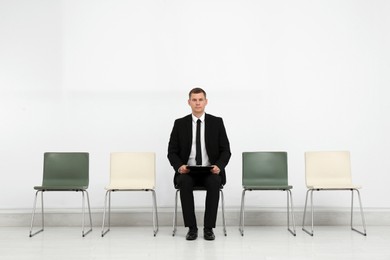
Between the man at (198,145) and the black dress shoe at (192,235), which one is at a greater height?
the man at (198,145)

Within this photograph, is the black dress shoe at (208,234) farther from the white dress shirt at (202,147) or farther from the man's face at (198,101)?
the man's face at (198,101)

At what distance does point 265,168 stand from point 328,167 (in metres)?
0.70

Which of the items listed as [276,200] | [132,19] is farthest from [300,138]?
[132,19]

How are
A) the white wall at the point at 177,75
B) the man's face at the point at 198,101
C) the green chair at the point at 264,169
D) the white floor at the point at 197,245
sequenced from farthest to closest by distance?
the white wall at the point at 177,75 → the green chair at the point at 264,169 → the man's face at the point at 198,101 → the white floor at the point at 197,245

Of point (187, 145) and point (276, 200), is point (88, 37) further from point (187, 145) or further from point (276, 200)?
point (276, 200)

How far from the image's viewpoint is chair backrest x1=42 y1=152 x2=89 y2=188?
5164 millimetres

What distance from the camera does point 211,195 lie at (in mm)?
4570

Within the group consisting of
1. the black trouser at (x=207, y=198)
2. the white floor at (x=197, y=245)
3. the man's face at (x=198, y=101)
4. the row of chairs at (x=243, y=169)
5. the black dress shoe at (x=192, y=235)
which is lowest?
the white floor at (x=197, y=245)

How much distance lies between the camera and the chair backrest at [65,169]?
5.16 meters

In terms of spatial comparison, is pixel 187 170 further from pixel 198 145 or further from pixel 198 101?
pixel 198 101

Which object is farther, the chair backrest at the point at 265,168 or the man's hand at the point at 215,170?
the chair backrest at the point at 265,168

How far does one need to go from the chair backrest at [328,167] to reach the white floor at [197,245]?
545 millimetres

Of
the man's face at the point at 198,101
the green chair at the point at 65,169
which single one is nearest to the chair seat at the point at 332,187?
the man's face at the point at 198,101

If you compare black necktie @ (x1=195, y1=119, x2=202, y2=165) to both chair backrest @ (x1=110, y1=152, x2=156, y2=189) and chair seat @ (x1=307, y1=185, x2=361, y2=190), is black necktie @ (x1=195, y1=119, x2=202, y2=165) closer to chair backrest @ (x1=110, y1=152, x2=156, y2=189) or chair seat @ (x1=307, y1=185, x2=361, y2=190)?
chair backrest @ (x1=110, y1=152, x2=156, y2=189)
